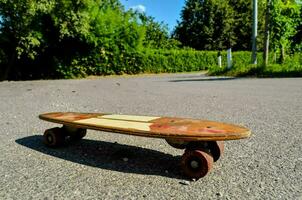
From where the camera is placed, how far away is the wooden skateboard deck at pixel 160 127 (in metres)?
2.86

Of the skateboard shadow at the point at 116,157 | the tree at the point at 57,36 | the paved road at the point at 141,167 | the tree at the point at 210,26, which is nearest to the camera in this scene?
the paved road at the point at 141,167

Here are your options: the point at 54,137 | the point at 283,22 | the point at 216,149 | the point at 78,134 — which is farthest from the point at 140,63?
the point at 216,149

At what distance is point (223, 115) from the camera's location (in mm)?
5840

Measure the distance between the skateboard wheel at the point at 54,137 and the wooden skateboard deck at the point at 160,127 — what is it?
5.8 inches

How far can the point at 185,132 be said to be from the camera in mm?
2938

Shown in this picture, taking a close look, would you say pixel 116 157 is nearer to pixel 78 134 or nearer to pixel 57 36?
pixel 78 134

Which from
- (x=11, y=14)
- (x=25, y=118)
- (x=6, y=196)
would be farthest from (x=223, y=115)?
(x=11, y=14)

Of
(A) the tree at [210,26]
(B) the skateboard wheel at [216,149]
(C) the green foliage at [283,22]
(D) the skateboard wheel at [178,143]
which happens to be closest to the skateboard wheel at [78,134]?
(D) the skateboard wheel at [178,143]

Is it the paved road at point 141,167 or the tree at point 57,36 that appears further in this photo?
the tree at point 57,36

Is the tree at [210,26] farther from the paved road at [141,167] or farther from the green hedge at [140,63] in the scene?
the paved road at [141,167]

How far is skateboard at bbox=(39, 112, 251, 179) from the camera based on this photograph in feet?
9.44

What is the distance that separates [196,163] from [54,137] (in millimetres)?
1726

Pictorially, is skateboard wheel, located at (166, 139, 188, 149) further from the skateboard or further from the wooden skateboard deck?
the wooden skateboard deck

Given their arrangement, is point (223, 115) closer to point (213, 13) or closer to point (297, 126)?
point (297, 126)
